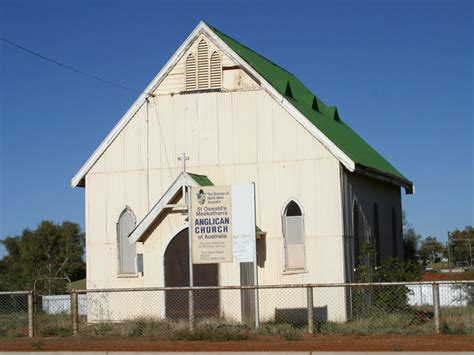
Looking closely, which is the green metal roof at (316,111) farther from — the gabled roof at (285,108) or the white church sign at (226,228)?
the white church sign at (226,228)

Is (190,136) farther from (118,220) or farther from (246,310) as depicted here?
(246,310)

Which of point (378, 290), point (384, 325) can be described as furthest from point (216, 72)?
point (384, 325)

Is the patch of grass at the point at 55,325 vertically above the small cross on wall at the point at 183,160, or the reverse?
the small cross on wall at the point at 183,160

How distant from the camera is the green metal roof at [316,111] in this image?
985 inches

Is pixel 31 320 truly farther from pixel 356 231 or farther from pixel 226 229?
pixel 356 231

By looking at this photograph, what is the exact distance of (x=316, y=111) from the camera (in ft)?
94.3

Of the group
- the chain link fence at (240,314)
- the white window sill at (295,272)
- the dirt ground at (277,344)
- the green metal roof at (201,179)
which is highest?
the green metal roof at (201,179)

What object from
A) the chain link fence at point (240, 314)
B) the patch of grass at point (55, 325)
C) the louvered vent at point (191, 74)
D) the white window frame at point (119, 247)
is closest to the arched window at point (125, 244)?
the white window frame at point (119, 247)

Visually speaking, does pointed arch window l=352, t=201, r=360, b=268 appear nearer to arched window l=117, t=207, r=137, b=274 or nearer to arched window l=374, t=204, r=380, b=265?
arched window l=374, t=204, r=380, b=265

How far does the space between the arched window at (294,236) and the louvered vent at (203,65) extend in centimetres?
439

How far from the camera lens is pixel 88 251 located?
25625 millimetres

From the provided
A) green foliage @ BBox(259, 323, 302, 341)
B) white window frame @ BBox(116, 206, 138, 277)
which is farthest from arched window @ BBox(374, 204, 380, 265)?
white window frame @ BBox(116, 206, 138, 277)

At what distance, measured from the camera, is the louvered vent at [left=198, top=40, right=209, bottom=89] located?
2498 cm

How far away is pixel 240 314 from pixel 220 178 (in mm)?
4121
